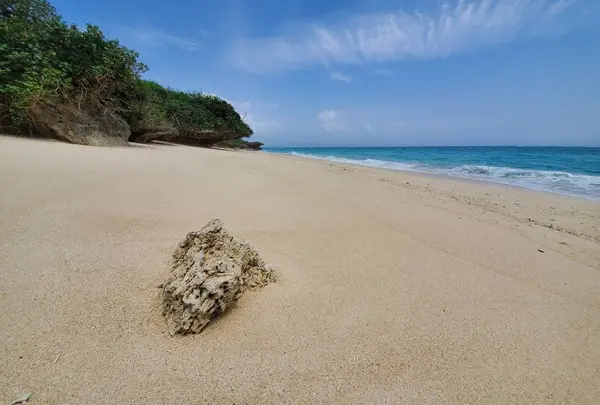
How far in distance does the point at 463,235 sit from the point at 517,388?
88.4 inches

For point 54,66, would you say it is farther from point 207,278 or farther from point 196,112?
point 196,112

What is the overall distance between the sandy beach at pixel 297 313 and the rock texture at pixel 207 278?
0.27 ft

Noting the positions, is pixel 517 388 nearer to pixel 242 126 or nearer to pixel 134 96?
pixel 134 96

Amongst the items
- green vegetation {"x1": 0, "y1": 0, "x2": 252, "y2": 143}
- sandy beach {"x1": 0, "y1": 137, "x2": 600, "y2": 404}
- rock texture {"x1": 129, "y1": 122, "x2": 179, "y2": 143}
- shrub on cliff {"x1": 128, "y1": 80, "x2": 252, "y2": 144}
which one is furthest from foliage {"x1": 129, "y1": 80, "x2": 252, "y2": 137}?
sandy beach {"x1": 0, "y1": 137, "x2": 600, "y2": 404}

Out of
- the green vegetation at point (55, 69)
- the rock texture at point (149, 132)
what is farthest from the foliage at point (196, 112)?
the green vegetation at point (55, 69)

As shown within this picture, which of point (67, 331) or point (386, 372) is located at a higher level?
point (67, 331)

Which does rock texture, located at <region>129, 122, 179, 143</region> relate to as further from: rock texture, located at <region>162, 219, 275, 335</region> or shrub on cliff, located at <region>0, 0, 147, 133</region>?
rock texture, located at <region>162, 219, 275, 335</region>

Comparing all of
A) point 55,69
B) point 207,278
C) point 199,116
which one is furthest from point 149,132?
point 207,278

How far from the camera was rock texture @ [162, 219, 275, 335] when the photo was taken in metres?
1.53

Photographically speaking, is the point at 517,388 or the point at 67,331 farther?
the point at 67,331

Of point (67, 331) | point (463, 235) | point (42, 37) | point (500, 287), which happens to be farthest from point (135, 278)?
point (42, 37)

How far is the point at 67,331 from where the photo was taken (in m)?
1.45

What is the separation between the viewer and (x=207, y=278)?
1.63 m

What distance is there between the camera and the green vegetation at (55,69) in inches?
273
